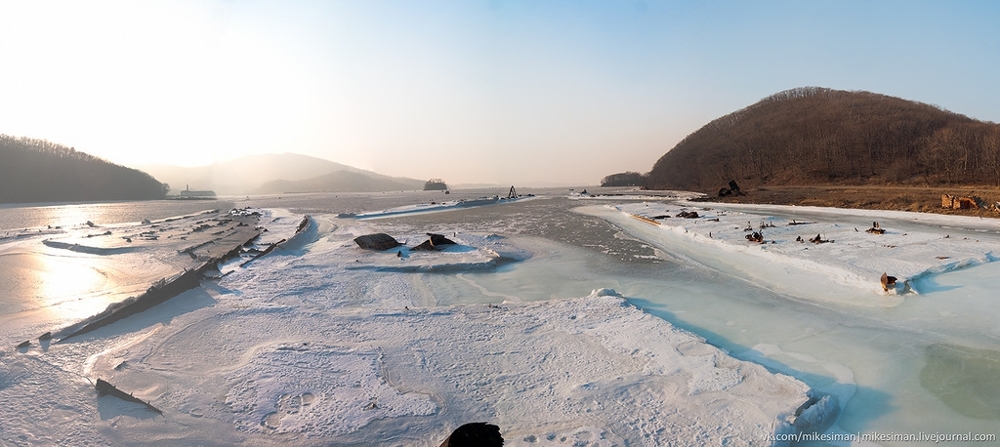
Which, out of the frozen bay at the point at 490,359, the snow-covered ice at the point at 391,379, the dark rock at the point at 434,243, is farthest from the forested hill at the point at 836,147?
the snow-covered ice at the point at 391,379

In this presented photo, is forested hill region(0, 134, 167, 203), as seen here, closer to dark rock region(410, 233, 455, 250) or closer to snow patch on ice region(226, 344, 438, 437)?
dark rock region(410, 233, 455, 250)

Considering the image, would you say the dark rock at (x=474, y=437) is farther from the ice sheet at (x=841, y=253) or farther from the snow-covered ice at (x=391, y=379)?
the ice sheet at (x=841, y=253)

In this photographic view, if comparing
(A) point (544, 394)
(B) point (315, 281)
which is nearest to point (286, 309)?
(B) point (315, 281)

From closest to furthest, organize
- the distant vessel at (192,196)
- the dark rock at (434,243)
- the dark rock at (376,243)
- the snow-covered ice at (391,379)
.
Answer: the snow-covered ice at (391,379)
the dark rock at (434,243)
the dark rock at (376,243)
the distant vessel at (192,196)

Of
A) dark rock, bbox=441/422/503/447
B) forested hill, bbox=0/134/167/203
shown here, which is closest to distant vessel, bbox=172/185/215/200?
forested hill, bbox=0/134/167/203

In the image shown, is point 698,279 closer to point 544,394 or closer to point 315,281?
point 544,394

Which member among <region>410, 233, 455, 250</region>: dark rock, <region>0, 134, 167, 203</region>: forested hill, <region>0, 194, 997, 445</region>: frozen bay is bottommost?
<region>0, 194, 997, 445</region>: frozen bay
